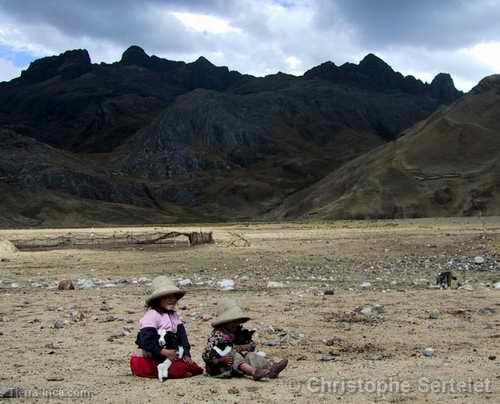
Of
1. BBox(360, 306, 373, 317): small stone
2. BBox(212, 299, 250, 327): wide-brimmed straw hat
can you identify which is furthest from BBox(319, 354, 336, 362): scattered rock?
BBox(360, 306, 373, 317): small stone

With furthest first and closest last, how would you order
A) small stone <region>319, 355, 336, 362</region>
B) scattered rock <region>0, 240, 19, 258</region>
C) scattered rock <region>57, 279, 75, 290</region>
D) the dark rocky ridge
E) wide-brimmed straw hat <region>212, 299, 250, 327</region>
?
the dark rocky ridge
scattered rock <region>0, 240, 19, 258</region>
scattered rock <region>57, 279, 75, 290</region>
small stone <region>319, 355, 336, 362</region>
wide-brimmed straw hat <region>212, 299, 250, 327</region>

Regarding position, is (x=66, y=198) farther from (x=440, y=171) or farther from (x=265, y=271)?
(x=265, y=271)

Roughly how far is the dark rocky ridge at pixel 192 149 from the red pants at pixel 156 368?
91.3 m

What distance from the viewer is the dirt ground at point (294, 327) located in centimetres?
807

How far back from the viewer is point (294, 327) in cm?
1233

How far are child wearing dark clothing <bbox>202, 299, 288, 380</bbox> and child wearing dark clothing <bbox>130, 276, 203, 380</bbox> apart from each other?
32 cm

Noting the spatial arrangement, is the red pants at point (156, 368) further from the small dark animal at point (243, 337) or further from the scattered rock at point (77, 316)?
the scattered rock at point (77, 316)

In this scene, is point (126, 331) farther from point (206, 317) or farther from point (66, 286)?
point (66, 286)

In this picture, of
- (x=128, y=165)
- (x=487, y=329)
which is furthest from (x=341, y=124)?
(x=487, y=329)

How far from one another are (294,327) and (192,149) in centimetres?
13711

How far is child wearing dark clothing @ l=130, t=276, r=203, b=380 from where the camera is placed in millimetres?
8477

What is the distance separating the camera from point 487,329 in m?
11.8

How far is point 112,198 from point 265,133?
168ft

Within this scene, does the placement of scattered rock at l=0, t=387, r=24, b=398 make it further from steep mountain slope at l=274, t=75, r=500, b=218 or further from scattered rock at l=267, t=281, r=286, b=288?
steep mountain slope at l=274, t=75, r=500, b=218
